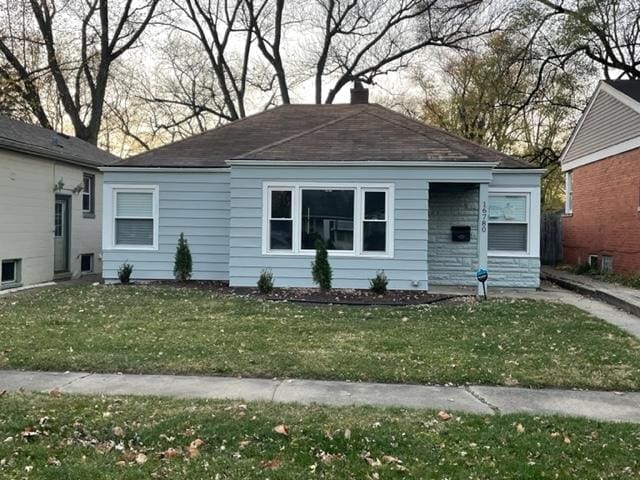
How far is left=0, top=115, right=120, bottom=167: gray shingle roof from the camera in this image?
13.0m

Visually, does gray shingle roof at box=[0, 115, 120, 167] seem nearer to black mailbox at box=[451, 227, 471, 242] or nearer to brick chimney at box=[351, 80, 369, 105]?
brick chimney at box=[351, 80, 369, 105]

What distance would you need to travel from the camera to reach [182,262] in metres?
12.8

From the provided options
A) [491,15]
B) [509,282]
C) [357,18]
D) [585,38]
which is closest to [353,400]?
[509,282]

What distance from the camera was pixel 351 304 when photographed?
10.2m

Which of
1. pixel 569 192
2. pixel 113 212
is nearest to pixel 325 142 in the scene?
pixel 113 212

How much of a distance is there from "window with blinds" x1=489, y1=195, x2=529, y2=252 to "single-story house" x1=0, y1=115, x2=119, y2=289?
1126 centimetres

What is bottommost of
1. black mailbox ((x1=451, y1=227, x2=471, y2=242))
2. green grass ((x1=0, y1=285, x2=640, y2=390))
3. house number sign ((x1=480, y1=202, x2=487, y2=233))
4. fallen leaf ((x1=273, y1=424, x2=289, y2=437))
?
fallen leaf ((x1=273, y1=424, x2=289, y2=437))

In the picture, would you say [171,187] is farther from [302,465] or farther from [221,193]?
[302,465]

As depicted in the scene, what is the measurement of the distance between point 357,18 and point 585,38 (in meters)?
11.5

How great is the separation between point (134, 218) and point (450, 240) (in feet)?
25.2

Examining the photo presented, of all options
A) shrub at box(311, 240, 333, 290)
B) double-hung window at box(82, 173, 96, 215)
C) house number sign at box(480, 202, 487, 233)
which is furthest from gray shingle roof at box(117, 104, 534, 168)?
double-hung window at box(82, 173, 96, 215)

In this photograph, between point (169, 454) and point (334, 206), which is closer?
point (169, 454)

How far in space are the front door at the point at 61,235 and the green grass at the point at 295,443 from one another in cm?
1183

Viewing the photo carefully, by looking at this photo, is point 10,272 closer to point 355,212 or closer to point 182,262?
point 182,262
